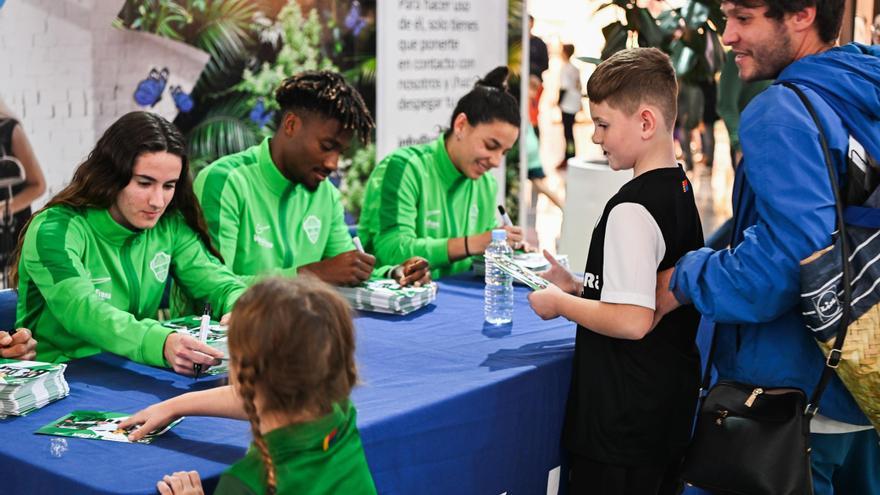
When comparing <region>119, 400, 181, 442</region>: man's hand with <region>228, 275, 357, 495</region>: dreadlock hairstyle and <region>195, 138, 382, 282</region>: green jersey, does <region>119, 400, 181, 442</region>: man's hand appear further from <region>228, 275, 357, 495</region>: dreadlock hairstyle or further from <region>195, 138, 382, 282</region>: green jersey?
<region>195, 138, 382, 282</region>: green jersey

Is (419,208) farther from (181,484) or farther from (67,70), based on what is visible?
(181,484)

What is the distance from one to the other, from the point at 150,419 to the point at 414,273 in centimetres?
129

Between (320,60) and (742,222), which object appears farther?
(320,60)

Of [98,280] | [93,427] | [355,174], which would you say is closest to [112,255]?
[98,280]

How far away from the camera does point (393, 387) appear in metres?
2.04

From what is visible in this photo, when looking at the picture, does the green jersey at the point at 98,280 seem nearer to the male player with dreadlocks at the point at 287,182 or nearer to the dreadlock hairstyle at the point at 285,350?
the male player with dreadlocks at the point at 287,182

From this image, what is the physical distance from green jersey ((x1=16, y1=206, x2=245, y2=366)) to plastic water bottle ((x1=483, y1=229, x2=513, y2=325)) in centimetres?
68

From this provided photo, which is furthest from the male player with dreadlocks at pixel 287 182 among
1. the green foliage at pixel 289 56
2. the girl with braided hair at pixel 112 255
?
the green foliage at pixel 289 56

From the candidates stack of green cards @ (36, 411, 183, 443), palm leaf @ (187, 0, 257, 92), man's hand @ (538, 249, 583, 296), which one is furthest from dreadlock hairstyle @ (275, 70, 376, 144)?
palm leaf @ (187, 0, 257, 92)

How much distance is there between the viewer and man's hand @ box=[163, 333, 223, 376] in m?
1.99

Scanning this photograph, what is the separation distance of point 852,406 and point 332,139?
159 centimetres

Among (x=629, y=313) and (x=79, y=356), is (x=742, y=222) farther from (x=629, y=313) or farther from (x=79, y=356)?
(x=79, y=356)

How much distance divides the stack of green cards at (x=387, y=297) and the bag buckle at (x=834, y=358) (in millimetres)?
1180

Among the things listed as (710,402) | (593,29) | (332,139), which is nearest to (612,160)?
(710,402)
